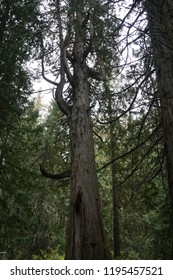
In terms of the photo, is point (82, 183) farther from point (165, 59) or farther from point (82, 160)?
point (165, 59)

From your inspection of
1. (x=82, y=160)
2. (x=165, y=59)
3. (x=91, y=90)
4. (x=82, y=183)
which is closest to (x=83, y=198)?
(x=82, y=183)

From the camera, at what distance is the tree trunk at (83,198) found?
5625 millimetres

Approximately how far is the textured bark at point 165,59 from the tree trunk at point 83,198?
1896mm

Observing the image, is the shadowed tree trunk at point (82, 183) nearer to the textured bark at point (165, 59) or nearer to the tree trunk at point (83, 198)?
the tree trunk at point (83, 198)

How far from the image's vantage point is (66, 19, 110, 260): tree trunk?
5.62 metres

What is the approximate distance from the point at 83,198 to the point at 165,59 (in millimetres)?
3010

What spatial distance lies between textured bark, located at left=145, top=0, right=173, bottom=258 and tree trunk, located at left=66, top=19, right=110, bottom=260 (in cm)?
190

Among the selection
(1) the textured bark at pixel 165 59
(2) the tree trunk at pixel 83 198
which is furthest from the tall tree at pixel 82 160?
(1) the textured bark at pixel 165 59

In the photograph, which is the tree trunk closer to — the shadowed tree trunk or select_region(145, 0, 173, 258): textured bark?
the shadowed tree trunk

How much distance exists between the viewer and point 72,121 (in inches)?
287

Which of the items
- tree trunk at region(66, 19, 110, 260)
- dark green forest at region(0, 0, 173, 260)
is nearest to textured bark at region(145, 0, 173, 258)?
dark green forest at region(0, 0, 173, 260)

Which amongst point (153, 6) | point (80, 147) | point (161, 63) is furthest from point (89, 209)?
point (153, 6)
